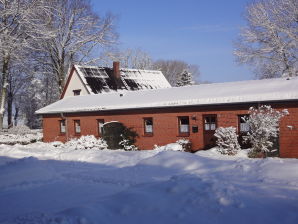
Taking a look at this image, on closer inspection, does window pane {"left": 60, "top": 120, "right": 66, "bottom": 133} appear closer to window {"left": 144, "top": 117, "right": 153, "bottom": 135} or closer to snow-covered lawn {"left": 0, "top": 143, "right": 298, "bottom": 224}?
window {"left": 144, "top": 117, "right": 153, "bottom": 135}

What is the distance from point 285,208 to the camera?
666cm

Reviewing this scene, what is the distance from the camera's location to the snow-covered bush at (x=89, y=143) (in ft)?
69.1

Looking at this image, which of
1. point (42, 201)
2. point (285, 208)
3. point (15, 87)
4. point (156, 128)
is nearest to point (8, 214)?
point (42, 201)

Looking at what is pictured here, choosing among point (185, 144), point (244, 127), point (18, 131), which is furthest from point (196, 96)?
point (18, 131)

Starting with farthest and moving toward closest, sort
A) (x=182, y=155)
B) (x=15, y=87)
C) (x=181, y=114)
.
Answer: (x=15, y=87) < (x=181, y=114) < (x=182, y=155)

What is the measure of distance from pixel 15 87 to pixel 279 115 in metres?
44.6

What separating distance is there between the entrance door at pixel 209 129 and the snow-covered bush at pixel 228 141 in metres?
1.68

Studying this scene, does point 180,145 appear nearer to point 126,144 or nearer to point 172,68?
point 126,144

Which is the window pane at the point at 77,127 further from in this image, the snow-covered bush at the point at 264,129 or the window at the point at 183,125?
the snow-covered bush at the point at 264,129

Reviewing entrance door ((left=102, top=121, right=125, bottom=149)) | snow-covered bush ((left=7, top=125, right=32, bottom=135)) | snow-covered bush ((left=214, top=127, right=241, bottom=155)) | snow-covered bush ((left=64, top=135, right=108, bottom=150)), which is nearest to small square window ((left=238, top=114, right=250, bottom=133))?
snow-covered bush ((left=214, top=127, right=241, bottom=155))

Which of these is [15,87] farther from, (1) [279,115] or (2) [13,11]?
(1) [279,115]

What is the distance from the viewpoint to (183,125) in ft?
65.7

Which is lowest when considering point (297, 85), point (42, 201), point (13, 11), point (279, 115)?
point (42, 201)

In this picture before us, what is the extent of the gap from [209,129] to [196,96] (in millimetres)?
1973
